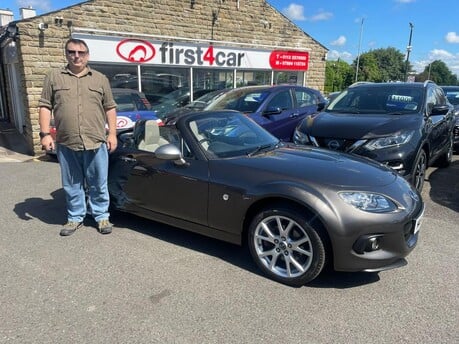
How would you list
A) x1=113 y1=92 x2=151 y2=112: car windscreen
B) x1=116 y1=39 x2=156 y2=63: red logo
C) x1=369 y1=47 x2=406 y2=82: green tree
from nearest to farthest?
x1=113 y1=92 x2=151 y2=112: car windscreen < x1=116 y1=39 x2=156 y2=63: red logo < x1=369 y1=47 x2=406 y2=82: green tree

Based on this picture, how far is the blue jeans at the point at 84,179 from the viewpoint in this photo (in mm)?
4176

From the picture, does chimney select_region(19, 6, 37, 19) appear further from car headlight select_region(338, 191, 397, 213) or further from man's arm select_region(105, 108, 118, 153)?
car headlight select_region(338, 191, 397, 213)

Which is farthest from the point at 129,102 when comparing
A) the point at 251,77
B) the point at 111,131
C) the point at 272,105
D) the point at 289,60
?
the point at 289,60

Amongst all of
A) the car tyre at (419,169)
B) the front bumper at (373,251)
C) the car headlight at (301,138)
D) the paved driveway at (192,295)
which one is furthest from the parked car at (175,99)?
the front bumper at (373,251)

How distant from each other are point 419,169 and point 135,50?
8276 mm

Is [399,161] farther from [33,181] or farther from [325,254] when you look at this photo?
[33,181]

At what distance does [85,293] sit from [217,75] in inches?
424

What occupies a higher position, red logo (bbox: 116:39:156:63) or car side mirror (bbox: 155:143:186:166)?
red logo (bbox: 116:39:156:63)

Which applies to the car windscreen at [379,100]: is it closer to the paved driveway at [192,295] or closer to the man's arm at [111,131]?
the paved driveway at [192,295]

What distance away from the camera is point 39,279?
3.31 metres

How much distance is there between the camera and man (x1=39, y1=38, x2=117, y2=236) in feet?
12.9

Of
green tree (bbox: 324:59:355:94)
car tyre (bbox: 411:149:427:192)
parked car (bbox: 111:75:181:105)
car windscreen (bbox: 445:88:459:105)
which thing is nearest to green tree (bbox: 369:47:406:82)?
green tree (bbox: 324:59:355:94)

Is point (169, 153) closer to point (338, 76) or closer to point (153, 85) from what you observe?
point (153, 85)

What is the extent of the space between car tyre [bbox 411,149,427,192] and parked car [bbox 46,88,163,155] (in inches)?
196
